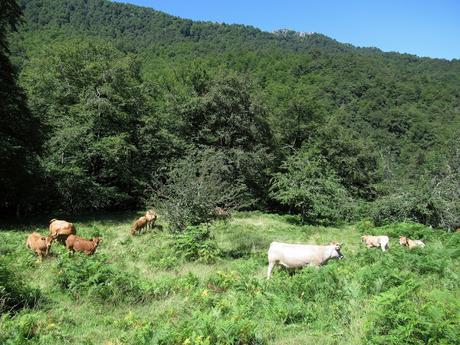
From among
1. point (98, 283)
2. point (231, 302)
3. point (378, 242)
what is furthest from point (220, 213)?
point (231, 302)

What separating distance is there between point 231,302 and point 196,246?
20.1 feet

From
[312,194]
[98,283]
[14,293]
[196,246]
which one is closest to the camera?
[14,293]

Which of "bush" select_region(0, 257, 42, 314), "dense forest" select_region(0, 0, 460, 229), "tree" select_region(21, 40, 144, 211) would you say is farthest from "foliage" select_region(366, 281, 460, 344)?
"tree" select_region(21, 40, 144, 211)

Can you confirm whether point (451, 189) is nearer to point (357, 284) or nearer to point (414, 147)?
point (357, 284)

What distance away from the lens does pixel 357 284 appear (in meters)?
8.17

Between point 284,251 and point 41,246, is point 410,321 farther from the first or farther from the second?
point 41,246

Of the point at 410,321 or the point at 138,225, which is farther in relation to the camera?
the point at 138,225

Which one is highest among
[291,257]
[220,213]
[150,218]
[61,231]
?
[291,257]

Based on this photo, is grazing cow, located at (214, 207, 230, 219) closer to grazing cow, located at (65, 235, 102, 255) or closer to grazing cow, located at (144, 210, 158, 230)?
grazing cow, located at (65, 235, 102, 255)

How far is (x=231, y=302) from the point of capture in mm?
7906

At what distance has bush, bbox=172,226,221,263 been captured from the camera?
1362cm

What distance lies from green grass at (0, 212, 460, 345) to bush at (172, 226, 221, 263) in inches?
12.9

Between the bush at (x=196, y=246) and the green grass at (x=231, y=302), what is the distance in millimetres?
327

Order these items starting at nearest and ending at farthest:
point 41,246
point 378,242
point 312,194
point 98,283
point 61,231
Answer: point 98,283
point 41,246
point 61,231
point 378,242
point 312,194
